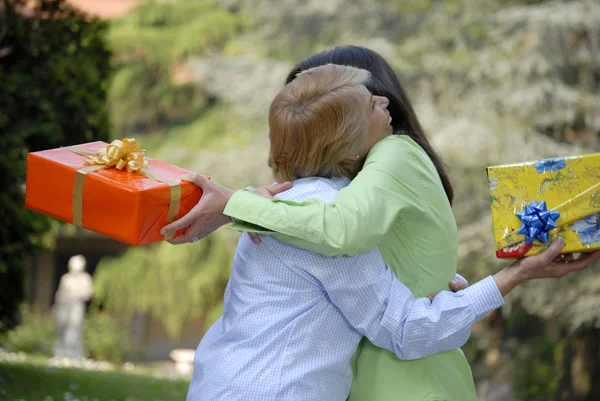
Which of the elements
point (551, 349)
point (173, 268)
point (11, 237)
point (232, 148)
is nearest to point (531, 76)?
point (551, 349)

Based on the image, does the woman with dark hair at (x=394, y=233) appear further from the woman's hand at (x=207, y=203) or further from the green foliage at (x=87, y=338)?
the green foliage at (x=87, y=338)

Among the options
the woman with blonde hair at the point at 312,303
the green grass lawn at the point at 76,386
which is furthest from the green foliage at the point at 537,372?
the woman with blonde hair at the point at 312,303

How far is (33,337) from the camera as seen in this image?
1725 cm

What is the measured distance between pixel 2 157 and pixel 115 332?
12.8 meters

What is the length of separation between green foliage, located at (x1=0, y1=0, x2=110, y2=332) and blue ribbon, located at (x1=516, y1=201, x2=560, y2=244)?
472 cm

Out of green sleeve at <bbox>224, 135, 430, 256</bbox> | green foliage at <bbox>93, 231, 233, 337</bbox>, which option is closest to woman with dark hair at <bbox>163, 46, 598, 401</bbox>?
green sleeve at <bbox>224, 135, 430, 256</bbox>

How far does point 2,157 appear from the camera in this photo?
241 inches

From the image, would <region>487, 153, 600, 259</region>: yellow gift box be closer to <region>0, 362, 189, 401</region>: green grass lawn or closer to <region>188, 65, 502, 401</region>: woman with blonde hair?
<region>188, 65, 502, 401</region>: woman with blonde hair

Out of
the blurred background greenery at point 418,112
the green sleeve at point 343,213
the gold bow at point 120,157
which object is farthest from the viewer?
Answer: the blurred background greenery at point 418,112

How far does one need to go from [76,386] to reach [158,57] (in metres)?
14.9

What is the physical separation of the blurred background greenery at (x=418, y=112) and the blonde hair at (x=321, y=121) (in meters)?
4.34

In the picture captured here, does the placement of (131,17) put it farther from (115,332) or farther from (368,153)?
(368,153)

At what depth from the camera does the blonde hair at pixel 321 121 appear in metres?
2.23

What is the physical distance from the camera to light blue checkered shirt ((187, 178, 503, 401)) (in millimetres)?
2156
